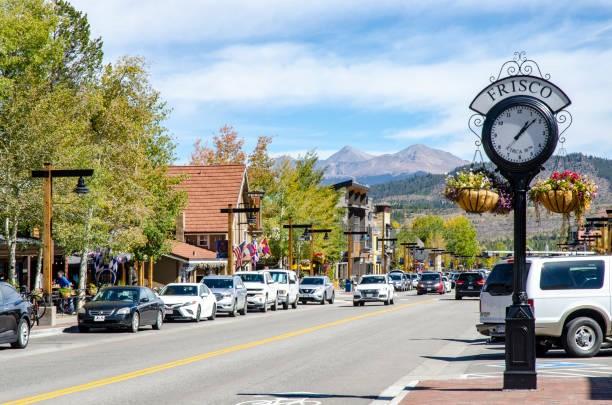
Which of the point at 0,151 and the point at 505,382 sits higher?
the point at 0,151

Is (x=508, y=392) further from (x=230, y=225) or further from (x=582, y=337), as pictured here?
(x=230, y=225)

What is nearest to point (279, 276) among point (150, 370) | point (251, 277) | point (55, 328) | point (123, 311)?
point (251, 277)

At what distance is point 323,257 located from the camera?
3541 inches

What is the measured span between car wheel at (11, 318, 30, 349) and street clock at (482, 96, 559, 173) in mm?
14509

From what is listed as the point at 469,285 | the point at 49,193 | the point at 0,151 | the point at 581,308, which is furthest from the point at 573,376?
the point at 469,285

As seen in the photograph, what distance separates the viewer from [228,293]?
141 feet

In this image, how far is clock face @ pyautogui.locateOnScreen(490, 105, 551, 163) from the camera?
44.9ft

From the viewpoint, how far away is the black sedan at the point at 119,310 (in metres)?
A: 31.0

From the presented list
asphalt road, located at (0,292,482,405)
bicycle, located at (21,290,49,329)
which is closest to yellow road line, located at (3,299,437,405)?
asphalt road, located at (0,292,482,405)

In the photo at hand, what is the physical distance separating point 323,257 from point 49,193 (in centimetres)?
5714

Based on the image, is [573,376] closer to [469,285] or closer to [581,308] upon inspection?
[581,308]

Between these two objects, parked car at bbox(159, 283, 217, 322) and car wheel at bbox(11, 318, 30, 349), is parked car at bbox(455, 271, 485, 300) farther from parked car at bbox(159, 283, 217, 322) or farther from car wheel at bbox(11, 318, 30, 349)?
car wheel at bbox(11, 318, 30, 349)

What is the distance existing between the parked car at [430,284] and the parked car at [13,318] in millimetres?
60072

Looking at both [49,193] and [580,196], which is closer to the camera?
[580,196]
